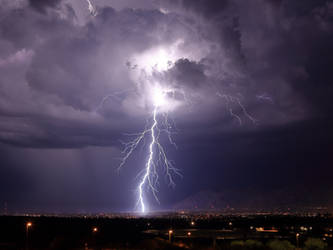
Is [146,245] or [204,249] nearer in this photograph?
[204,249]

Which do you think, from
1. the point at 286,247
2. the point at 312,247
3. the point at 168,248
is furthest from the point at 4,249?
the point at 312,247

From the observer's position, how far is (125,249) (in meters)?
34.4

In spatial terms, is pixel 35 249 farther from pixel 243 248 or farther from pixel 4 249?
pixel 243 248

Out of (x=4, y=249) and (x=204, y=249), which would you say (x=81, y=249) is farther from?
(x=204, y=249)

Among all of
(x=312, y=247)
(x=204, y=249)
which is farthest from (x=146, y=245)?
(x=312, y=247)

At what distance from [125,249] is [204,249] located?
6300mm

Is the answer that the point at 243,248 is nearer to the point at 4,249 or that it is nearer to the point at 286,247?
the point at 286,247

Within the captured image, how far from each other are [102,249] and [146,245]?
4.40 meters

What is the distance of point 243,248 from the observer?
3334 cm

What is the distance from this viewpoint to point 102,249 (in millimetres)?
34094

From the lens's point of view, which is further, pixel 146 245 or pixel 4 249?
pixel 146 245

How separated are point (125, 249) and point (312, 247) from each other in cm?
1511

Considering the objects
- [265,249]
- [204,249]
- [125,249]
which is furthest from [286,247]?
[125,249]

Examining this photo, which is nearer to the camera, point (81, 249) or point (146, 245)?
point (81, 249)
